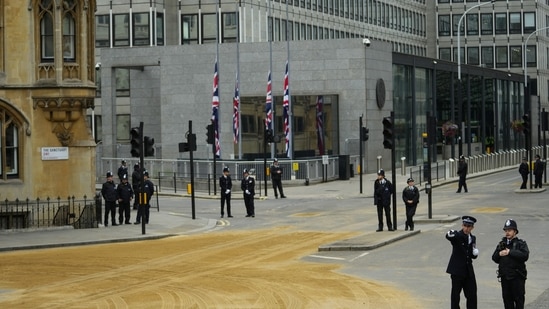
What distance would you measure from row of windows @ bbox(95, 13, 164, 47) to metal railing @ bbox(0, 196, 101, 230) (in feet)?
162

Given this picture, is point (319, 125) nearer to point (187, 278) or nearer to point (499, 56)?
point (187, 278)

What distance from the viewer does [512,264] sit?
Answer: 1631 centimetres

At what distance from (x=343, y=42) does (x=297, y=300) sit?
160ft

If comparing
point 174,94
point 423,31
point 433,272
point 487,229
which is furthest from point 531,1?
point 433,272

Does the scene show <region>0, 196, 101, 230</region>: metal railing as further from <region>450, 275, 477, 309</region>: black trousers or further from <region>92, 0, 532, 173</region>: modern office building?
<region>92, 0, 532, 173</region>: modern office building

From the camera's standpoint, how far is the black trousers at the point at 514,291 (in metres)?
16.4

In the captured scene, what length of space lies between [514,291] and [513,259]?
0.47 m

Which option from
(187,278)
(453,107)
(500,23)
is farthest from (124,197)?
(500,23)

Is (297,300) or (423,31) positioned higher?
(423,31)

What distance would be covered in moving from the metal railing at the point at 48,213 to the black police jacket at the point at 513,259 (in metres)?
20.4

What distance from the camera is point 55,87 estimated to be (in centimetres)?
3447

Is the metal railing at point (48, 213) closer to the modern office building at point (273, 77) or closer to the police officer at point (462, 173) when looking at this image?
the police officer at point (462, 173)

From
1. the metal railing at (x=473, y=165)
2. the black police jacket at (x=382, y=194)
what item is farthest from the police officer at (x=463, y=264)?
the metal railing at (x=473, y=165)

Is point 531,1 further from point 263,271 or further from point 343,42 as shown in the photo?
point 263,271
